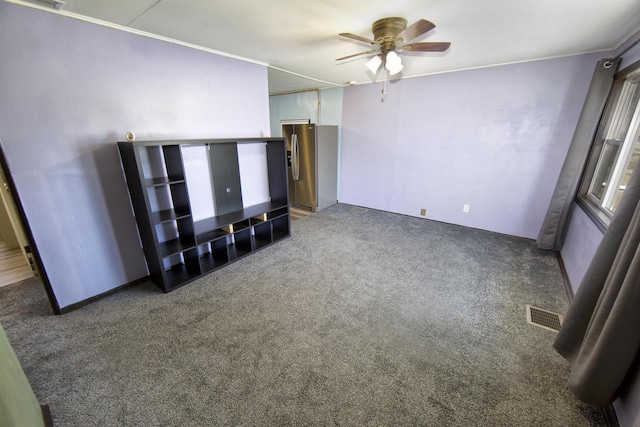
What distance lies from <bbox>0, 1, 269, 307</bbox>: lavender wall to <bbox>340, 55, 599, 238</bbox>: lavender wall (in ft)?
9.85

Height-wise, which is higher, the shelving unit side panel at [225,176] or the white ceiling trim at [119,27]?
Result: the white ceiling trim at [119,27]

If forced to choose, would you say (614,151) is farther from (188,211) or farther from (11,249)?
(11,249)

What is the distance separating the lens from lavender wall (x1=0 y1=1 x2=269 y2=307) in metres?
1.83

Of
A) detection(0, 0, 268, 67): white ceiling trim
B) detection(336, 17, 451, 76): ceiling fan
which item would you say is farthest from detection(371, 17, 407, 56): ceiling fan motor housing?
detection(0, 0, 268, 67): white ceiling trim

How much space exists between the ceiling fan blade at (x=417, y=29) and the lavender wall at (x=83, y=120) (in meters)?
2.14

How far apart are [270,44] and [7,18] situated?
6.31ft

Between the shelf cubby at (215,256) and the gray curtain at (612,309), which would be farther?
the shelf cubby at (215,256)

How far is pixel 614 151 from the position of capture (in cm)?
265

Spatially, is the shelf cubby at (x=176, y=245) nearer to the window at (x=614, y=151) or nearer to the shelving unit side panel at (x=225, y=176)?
the shelving unit side panel at (x=225, y=176)

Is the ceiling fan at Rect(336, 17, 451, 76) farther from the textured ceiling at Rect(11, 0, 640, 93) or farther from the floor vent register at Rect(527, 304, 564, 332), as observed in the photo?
the floor vent register at Rect(527, 304, 564, 332)

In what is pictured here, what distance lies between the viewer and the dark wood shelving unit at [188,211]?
7.61 feet

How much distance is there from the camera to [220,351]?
1.83 meters

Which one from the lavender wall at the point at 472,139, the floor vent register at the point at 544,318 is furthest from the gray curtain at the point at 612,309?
the lavender wall at the point at 472,139

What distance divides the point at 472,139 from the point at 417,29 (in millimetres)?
2604
